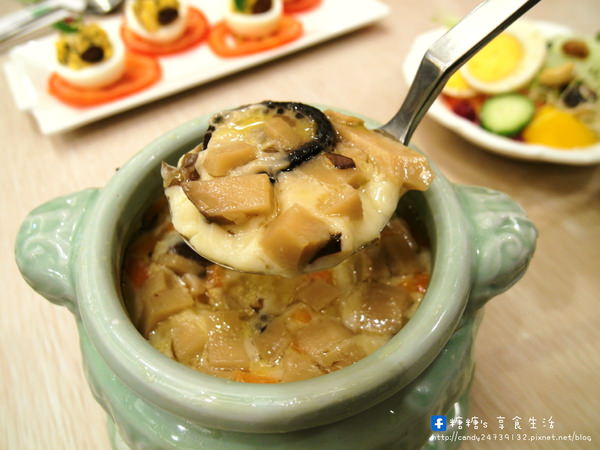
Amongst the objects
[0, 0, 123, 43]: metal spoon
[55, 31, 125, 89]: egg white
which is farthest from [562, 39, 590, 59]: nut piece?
[0, 0, 123, 43]: metal spoon

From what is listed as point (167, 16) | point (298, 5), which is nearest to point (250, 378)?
point (167, 16)

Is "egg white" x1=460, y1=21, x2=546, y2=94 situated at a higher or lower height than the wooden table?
higher

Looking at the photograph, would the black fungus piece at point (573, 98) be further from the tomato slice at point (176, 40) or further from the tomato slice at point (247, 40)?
the tomato slice at point (176, 40)

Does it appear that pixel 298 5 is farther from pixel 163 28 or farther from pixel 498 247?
pixel 498 247

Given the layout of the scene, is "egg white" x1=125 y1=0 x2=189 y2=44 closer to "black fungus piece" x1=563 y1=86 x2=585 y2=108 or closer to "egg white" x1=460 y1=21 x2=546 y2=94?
"egg white" x1=460 y1=21 x2=546 y2=94

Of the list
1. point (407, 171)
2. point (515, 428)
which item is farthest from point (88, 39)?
point (515, 428)

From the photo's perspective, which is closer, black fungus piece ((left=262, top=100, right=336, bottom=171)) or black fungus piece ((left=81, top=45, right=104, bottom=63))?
black fungus piece ((left=262, top=100, right=336, bottom=171))
